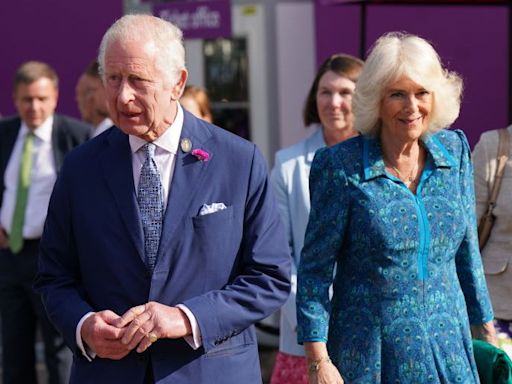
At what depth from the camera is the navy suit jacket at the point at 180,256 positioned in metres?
3.17

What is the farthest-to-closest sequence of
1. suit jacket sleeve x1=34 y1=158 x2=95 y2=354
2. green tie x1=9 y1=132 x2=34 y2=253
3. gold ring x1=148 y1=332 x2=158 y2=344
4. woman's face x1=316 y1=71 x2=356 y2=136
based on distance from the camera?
1. green tie x1=9 y1=132 x2=34 y2=253
2. woman's face x1=316 y1=71 x2=356 y2=136
3. suit jacket sleeve x1=34 y1=158 x2=95 y2=354
4. gold ring x1=148 y1=332 x2=158 y2=344

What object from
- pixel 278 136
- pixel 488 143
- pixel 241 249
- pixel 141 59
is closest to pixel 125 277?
pixel 241 249

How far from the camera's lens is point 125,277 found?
320cm

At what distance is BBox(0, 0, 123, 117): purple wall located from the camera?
9.60m

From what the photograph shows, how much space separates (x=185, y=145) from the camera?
3.27m

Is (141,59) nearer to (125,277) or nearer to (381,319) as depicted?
(125,277)

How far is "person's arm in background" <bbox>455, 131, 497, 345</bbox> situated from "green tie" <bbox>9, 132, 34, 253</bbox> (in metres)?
3.54

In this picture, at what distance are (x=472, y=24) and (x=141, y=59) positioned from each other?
4.97 metres

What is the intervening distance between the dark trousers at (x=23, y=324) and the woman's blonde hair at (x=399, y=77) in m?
3.41

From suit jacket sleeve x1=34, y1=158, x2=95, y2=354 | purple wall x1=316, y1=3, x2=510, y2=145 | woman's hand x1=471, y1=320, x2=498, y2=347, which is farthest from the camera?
purple wall x1=316, y1=3, x2=510, y2=145

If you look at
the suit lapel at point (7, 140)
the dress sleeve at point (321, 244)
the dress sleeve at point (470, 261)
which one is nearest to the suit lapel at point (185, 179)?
the dress sleeve at point (321, 244)

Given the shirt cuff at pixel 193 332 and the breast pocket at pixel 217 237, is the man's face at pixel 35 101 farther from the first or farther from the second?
the shirt cuff at pixel 193 332

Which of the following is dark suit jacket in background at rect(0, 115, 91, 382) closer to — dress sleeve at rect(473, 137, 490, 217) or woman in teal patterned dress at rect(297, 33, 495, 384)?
dress sleeve at rect(473, 137, 490, 217)

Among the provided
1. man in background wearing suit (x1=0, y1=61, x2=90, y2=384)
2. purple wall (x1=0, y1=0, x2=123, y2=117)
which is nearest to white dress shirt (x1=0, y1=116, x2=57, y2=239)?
man in background wearing suit (x1=0, y1=61, x2=90, y2=384)
